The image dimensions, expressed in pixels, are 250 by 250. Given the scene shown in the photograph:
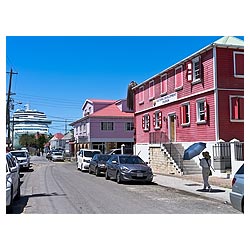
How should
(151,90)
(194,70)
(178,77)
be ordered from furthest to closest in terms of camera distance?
(151,90), (178,77), (194,70)

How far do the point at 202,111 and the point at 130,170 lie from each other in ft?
25.1

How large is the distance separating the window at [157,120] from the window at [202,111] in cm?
574

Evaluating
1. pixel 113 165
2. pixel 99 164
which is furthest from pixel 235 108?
pixel 99 164

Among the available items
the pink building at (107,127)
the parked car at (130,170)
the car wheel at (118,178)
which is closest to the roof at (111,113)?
the pink building at (107,127)

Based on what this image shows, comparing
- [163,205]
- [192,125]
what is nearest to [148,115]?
[192,125]

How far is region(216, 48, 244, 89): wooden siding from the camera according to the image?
21.0 m

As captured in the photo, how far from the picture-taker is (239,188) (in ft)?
28.8

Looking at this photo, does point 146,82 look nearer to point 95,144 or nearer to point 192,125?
point 192,125

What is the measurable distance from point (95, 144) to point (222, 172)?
1213 inches

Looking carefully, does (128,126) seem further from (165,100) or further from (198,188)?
(198,188)

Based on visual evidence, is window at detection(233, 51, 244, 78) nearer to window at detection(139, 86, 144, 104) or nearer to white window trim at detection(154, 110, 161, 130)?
white window trim at detection(154, 110, 161, 130)

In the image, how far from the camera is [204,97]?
2216cm

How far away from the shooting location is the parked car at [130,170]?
1716 centimetres

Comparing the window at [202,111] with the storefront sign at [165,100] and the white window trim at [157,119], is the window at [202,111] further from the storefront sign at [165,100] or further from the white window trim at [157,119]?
the white window trim at [157,119]
